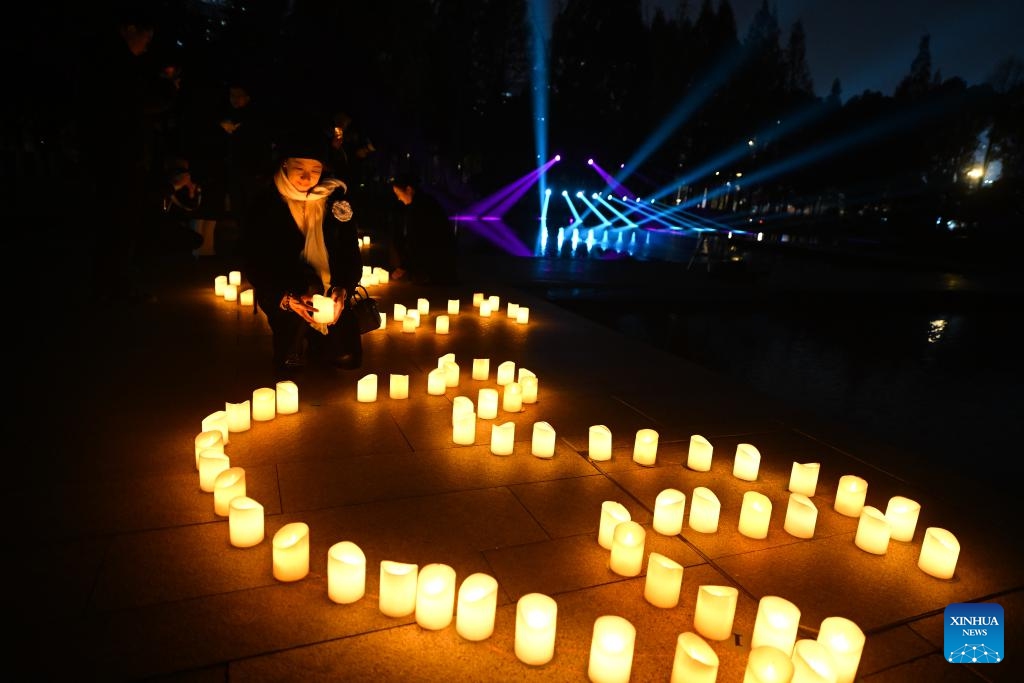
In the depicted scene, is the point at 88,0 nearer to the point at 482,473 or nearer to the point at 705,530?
the point at 482,473

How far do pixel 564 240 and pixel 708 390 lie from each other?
1478 cm

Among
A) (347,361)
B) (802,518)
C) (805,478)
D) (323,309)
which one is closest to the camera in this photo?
(802,518)

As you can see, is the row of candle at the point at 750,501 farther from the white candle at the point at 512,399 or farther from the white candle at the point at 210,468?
the white candle at the point at 512,399

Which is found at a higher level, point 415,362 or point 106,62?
point 106,62

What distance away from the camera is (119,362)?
4512 millimetres

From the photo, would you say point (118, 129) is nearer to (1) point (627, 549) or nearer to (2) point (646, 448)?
(2) point (646, 448)

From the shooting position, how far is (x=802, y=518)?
109 inches

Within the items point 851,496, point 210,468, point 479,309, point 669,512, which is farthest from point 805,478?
point 479,309

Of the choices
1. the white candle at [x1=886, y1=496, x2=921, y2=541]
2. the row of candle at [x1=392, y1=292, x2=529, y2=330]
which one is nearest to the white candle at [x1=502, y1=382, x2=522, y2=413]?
the white candle at [x1=886, y1=496, x2=921, y2=541]

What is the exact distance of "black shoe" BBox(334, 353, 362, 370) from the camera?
183 inches

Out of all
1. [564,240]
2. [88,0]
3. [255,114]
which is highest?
[88,0]

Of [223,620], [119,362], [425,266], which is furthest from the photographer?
[425,266]

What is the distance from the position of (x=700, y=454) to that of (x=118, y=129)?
5.91 m

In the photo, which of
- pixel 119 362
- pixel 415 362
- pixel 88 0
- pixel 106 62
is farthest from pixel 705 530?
pixel 88 0
